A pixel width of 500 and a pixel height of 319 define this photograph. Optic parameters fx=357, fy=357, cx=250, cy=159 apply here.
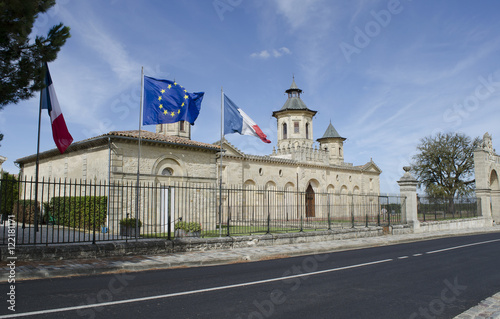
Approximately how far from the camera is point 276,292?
6.51 metres

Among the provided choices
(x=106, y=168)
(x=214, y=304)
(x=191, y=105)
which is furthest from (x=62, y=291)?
(x=106, y=168)

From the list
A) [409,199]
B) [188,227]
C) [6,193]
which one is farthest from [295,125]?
[6,193]

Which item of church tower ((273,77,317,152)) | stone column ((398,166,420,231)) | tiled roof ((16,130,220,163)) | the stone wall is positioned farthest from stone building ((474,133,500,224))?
tiled roof ((16,130,220,163))

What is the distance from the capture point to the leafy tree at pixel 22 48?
26.5 feet

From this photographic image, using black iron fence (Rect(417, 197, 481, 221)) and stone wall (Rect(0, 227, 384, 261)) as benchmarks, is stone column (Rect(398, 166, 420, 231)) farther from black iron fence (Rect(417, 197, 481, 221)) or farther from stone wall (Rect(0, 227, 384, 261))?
stone wall (Rect(0, 227, 384, 261))

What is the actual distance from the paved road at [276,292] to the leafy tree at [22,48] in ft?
15.2

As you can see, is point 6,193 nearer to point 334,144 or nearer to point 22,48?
point 22,48

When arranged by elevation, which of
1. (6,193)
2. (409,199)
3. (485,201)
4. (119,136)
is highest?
(119,136)

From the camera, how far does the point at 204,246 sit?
12.7 m

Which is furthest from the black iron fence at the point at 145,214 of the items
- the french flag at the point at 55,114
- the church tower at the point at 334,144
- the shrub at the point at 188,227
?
the church tower at the point at 334,144

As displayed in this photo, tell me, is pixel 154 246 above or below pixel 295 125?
below

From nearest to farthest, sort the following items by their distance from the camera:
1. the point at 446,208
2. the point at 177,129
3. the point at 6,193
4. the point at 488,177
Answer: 1. the point at 6,193
2. the point at 446,208
3. the point at 488,177
4. the point at 177,129

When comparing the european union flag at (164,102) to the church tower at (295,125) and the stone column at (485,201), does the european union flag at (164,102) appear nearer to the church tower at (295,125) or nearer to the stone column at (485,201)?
the stone column at (485,201)

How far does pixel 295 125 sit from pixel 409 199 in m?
26.5
